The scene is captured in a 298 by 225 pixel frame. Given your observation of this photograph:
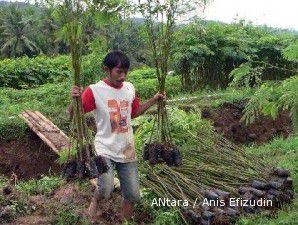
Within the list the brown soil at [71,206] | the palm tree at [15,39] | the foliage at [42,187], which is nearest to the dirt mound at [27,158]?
the foliage at [42,187]

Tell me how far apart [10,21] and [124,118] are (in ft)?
148

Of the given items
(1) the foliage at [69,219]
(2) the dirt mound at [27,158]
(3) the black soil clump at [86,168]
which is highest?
(3) the black soil clump at [86,168]

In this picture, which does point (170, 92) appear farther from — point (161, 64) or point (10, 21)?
point (10, 21)

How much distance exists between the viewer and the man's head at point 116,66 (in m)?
4.73

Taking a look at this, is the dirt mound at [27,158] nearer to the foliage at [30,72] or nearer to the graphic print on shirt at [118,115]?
the graphic print on shirt at [118,115]

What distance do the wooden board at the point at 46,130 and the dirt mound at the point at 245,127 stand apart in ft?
10.4

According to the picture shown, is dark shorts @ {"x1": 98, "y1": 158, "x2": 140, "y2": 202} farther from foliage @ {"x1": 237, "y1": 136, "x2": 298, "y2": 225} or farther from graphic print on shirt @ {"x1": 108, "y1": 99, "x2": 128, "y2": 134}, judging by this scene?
foliage @ {"x1": 237, "y1": 136, "x2": 298, "y2": 225}

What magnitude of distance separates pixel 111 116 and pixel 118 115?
0.07 metres

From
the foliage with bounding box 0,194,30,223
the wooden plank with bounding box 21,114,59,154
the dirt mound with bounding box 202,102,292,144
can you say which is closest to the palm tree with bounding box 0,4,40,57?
the dirt mound with bounding box 202,102,292,144

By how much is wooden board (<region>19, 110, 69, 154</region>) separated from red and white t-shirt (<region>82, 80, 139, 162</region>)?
131 inches

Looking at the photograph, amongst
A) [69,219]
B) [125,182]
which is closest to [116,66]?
[125,182]

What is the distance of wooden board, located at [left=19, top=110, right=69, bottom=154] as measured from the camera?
28.0 feet

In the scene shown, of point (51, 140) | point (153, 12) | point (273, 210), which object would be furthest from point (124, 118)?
point (51, 140)

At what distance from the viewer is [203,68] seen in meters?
16.1
